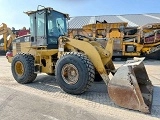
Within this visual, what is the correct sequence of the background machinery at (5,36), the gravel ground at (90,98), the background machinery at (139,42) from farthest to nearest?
the background machinery at (5,36) < the background machinery at (139,42) < the gravel ground at (90,98)

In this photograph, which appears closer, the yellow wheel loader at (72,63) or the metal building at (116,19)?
the yellow wheel loader at (72,63)

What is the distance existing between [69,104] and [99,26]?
37.9 ft

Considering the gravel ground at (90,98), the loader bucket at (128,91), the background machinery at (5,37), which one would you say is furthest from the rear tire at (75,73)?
the background machinery at (5,37)

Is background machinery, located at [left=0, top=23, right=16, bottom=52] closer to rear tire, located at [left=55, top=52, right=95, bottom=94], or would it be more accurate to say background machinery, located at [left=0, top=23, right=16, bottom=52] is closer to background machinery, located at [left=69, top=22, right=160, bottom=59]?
background machinery, located at [left=69, top=22, right=160, bottom=59]

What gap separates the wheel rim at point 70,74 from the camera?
5.52 metres

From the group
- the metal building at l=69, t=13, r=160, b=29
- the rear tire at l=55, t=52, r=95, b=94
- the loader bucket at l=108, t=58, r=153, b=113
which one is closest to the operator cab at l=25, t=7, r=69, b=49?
the rear tire at l=55, t=52, r=95, b=94

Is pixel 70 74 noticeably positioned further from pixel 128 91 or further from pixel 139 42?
pixel 139 42

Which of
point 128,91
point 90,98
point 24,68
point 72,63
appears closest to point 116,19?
point 24,68

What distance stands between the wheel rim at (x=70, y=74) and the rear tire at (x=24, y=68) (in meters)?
1.56

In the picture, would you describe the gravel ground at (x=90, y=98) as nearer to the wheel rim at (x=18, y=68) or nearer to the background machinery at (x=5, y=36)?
the wheel rim at (x=18, y=68)

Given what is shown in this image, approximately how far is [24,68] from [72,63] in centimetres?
206

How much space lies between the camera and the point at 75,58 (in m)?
5.42

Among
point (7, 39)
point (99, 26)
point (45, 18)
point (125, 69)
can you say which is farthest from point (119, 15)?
point (125, 69)

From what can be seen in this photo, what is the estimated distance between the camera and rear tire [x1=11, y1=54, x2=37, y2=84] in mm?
6734
